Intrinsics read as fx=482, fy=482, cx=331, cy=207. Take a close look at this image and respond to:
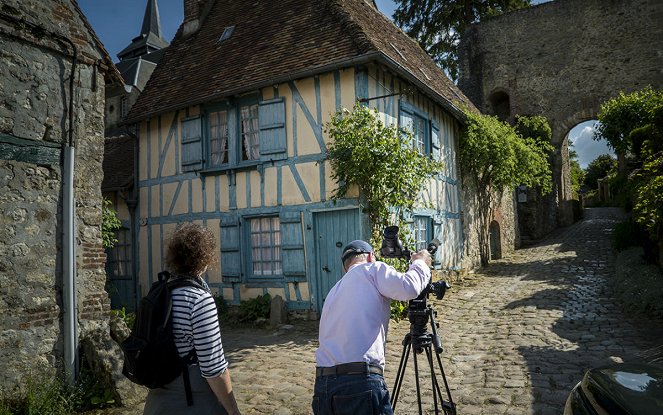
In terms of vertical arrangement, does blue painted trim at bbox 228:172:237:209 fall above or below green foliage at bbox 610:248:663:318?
above

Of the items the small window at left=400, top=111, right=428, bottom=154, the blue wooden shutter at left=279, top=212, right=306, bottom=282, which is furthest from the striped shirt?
the small window at left=400, top=111, right=428, bottom=154

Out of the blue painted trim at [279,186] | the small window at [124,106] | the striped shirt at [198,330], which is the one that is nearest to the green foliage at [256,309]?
the blue painted trim at [279,186]

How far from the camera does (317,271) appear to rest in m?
8.55

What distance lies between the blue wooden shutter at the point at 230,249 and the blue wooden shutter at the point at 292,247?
43.5 inches

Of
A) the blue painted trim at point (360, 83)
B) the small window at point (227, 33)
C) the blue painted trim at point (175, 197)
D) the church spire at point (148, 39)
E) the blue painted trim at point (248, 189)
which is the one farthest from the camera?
the church spire at point (148, 39)

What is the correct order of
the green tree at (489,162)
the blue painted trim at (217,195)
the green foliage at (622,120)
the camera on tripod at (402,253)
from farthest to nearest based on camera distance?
the green foliage at (622,120), the green tree at (489,162), the blue painted trim at (217,195), the camera on tripod at (402,253)

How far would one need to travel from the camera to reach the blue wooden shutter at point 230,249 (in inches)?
372

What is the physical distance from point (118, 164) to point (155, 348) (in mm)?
11492

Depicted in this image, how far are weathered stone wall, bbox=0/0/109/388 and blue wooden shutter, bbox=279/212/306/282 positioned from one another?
388 cm

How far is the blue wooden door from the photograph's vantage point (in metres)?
8.29

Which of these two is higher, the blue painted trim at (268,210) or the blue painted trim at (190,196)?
the blue painted trim at (190,196)

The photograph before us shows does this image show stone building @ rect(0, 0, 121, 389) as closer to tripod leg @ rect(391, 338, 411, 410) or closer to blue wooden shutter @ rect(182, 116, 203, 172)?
tripod leg @ rect(391, 338, 411, 410)

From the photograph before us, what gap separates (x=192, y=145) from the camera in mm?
10227

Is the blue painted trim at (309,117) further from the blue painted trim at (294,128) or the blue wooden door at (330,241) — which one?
the blue wooden door at (330,241)
